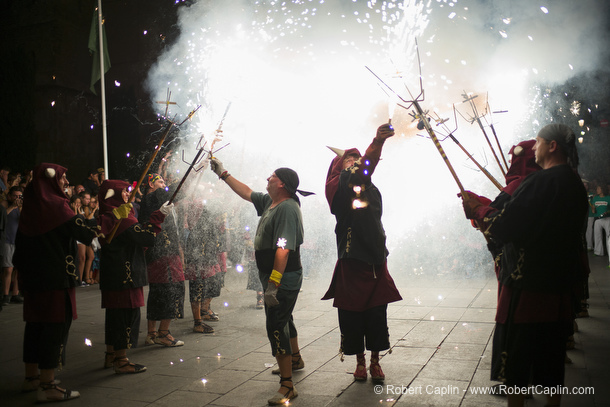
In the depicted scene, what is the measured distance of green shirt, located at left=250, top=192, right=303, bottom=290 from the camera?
3.93 metres

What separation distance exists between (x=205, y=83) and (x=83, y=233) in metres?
7.32

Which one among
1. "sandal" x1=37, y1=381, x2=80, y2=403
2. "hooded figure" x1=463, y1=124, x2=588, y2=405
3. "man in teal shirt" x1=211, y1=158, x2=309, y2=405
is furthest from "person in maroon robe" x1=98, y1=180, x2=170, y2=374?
"hooded figure" x1=463, y1=124, x2=588, y2=405

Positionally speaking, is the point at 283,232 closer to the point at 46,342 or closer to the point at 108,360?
the point at 46,342

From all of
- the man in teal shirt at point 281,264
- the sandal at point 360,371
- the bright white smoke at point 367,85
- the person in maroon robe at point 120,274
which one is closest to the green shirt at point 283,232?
the man in teal shirt at point 281,264

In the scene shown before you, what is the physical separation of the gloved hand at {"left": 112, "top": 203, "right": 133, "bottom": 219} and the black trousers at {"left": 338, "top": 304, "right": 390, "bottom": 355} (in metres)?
2.12

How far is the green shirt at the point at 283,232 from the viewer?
393 centimetres

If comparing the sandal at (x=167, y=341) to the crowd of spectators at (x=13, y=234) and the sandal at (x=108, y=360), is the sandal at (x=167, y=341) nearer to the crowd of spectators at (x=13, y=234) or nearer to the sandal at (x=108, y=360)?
the sandal at (x=108, y=360)

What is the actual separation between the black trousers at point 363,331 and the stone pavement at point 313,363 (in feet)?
0.91

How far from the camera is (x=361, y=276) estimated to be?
4.36m

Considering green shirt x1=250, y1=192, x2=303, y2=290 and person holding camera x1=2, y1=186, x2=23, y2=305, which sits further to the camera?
person holding camera x1=2, y1=186, x2=23, y2=305

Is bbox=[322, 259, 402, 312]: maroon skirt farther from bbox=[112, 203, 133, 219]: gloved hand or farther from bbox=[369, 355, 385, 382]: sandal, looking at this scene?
bbox=[112, 203, 133, 219]: gloved hand

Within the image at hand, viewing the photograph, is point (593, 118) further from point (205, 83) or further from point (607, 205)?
point (205, 83)

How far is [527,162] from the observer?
3793mm

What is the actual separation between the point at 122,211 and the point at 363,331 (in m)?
2.39
